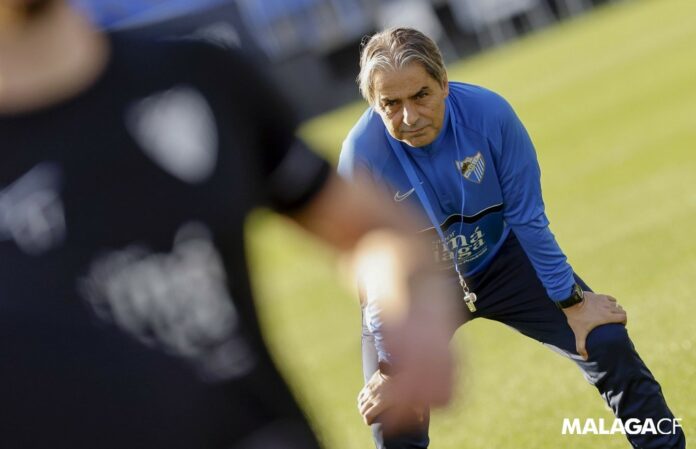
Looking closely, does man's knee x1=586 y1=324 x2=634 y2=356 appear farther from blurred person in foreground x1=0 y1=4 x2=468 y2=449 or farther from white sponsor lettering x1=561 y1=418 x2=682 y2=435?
blurred person in foreground x1=0 y1=4 x2=468 y2=449

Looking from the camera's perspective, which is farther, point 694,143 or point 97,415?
point 694,143

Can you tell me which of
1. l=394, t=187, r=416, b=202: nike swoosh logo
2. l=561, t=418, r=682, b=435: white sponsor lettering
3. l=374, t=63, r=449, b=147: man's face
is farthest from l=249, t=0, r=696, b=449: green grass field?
l=374, t=63, r=449, b=147: man's face

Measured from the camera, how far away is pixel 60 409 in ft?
7.77

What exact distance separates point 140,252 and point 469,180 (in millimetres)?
3441

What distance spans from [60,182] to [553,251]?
3609 millimetres

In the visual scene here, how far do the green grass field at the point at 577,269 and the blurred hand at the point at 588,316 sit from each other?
26.1 inches

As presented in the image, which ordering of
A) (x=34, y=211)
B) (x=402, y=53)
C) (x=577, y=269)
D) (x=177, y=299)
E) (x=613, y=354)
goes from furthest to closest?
(x=577, y=269) < (x=613, y=354) < (x=402, y=53) < (x=177, y=299) < (x=34, y=211)

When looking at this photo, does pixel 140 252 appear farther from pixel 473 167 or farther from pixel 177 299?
pixel 473 167

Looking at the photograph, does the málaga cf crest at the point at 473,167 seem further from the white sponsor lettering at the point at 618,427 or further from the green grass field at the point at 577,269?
the white sponsor lettering at the point at 618,427

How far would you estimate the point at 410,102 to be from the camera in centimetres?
552

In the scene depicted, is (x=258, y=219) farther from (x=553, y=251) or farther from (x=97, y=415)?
(x=553, y=251)

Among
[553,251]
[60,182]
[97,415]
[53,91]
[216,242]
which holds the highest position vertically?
[53,91]

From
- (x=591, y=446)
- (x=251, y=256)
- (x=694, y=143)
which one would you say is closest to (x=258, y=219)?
(x=251, y=256)

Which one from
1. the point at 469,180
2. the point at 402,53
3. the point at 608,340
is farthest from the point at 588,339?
the point at 402,53
